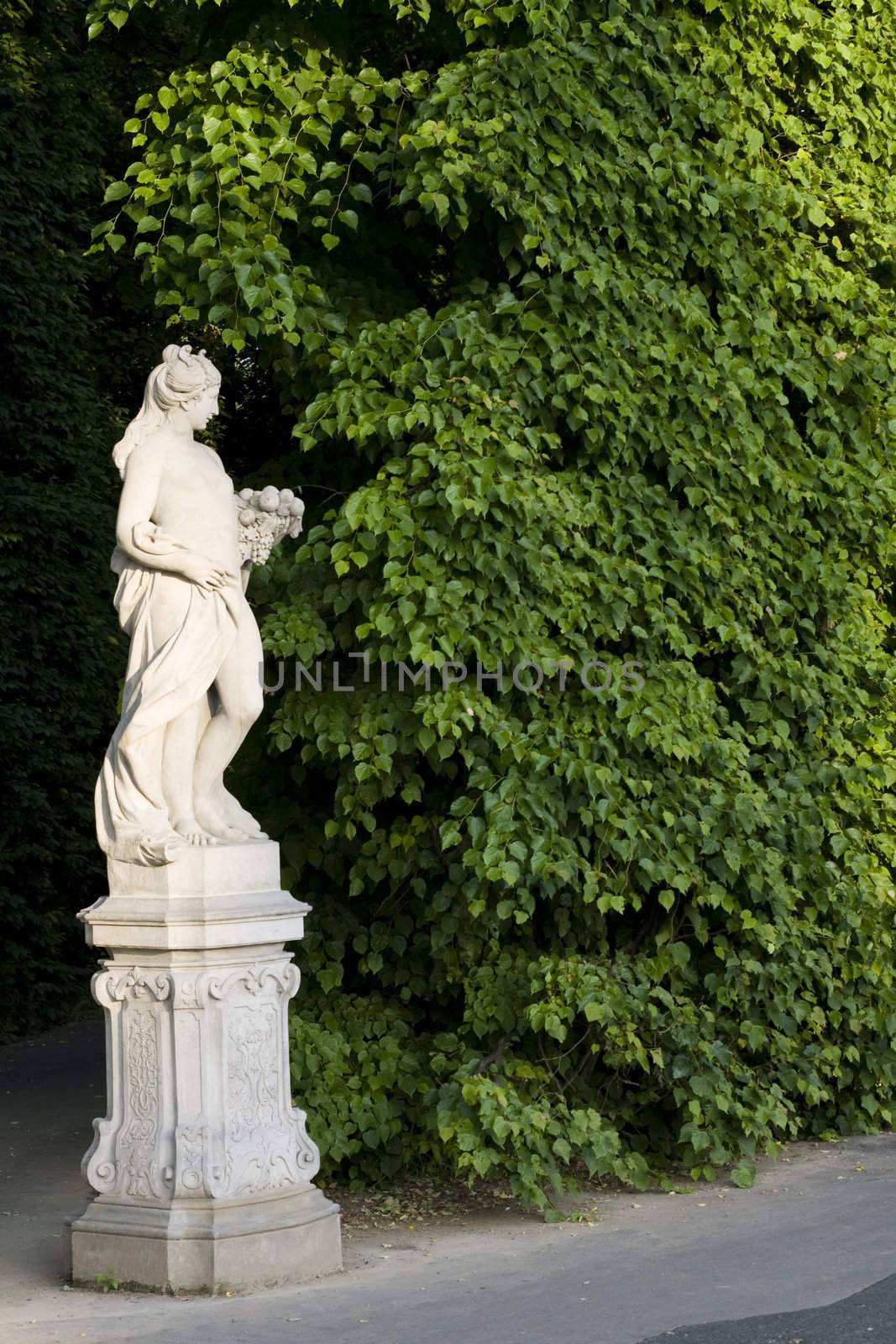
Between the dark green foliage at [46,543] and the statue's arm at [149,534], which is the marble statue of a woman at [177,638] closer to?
the statue's arm at [149,534]

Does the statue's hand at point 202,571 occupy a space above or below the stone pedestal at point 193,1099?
above

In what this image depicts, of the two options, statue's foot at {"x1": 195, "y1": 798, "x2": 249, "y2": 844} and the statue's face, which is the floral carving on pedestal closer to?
statue's foot at {"x1": 195, "y1": 798, "x2": 249, "y2": 844}

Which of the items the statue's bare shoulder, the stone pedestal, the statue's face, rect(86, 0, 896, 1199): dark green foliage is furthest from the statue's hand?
rect(86, 0, 896, 1199): dark green foliage

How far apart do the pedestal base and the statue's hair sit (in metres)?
2.55

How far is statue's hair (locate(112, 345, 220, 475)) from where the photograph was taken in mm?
6484

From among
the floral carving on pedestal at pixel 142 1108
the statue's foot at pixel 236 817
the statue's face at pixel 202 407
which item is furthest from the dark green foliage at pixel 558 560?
the floral carving on pedestal at pixel 142 1108

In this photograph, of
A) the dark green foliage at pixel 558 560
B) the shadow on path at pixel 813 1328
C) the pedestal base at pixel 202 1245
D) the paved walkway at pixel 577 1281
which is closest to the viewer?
the shadow on path at pixel 813 1328

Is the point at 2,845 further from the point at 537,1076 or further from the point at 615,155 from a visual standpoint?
the point at 615,155

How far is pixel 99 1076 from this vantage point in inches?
456

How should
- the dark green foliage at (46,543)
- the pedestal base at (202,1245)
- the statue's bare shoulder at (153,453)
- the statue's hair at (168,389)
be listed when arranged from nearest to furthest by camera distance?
the pedestal base at (202,1245)
the statue's bare shoulder at (153,453)
the statue's hair at (168,389)
the dark green foliage at (46,543)

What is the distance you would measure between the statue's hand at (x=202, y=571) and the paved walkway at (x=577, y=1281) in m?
2.38

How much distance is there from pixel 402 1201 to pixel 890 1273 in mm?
2220

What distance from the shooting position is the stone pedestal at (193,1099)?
616 centimetres

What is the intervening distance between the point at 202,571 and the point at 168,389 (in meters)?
0.67
